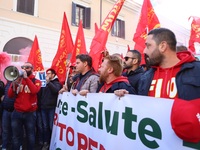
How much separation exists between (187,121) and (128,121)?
2.15 feet

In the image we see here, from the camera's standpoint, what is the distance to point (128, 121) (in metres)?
1.99

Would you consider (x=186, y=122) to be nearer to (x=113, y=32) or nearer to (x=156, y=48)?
(x=156, y=48)

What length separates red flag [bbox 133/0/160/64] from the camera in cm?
511

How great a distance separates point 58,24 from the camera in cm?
1284

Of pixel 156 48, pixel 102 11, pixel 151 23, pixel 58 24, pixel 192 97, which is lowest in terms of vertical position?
pixel 192 97

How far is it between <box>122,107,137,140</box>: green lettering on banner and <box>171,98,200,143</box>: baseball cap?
0.45m

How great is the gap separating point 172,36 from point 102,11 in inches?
534

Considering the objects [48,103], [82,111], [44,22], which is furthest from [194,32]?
[44,22]

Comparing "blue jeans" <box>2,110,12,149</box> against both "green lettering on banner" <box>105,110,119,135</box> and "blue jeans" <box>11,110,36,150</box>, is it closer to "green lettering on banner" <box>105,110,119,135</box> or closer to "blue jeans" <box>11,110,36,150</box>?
"blue jeans" <box>11,110,36,150</box>

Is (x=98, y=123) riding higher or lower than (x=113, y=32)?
lower

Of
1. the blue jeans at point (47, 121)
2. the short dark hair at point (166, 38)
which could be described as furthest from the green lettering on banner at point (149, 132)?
the blue jeans at point (47, 121)

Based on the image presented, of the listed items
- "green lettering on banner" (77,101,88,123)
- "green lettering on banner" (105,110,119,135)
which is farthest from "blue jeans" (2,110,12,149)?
"green lettering on banner" (105,110,119,135)

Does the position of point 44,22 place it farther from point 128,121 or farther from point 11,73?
point 128,121

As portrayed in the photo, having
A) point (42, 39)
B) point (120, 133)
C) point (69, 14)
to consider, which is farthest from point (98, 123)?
point (69, 14)
